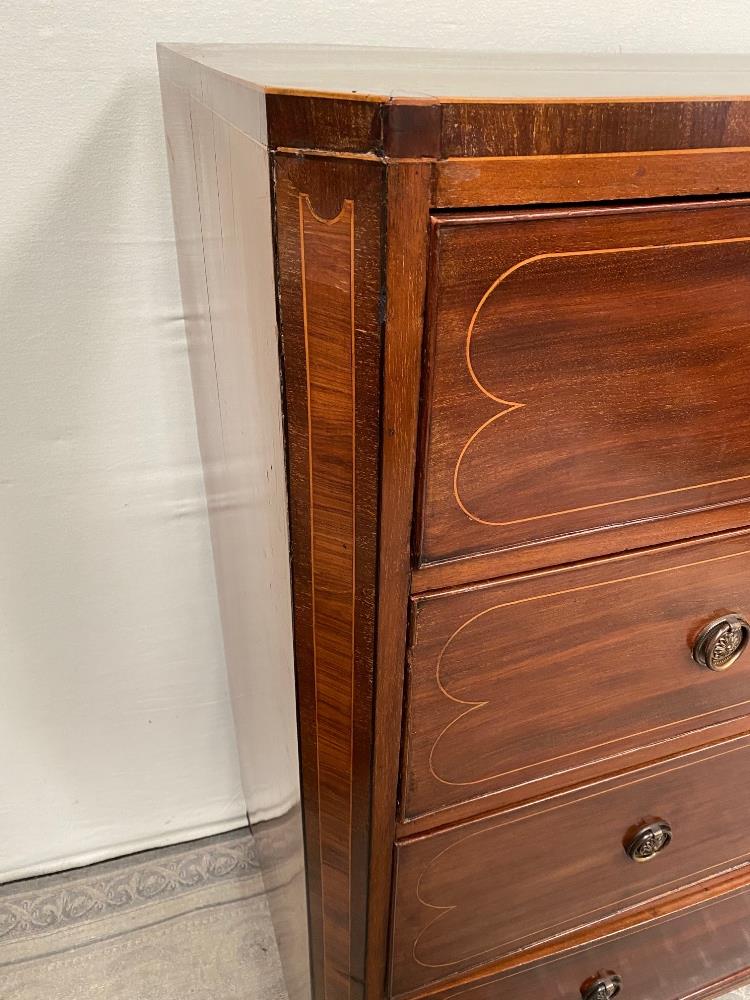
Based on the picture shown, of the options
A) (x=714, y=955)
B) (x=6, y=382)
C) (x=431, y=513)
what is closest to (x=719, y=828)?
(x=714, y=955)

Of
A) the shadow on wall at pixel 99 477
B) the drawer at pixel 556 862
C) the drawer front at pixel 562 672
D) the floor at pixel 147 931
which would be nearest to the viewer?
the drawer front at pixel 562 672

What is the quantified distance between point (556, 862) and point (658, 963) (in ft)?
1.11

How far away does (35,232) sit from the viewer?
84 cm

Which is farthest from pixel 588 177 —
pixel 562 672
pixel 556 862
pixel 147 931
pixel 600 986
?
pixel 147 931

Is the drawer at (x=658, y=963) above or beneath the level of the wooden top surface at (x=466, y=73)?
beneath

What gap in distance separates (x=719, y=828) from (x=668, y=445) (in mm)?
512

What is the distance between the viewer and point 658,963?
97cm

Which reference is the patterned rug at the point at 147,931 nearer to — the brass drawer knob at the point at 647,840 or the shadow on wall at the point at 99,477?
the shadow on wall at the point at 99,477

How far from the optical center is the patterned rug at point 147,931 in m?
1.12

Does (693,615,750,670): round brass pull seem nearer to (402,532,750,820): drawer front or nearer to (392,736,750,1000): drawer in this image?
(402,532,750,820): drawer front

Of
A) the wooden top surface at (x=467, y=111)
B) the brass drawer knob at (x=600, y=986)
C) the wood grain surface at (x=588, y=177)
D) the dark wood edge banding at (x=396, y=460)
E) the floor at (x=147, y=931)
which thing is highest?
the wooden top surface at (x=467, y=111)

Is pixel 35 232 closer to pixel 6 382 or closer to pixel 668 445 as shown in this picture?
pixel 6 382

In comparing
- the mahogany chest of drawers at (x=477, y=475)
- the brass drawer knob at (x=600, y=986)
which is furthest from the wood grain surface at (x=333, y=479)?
the brass drawer knob at (x=600, y=986)

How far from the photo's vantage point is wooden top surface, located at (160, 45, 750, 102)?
414 mm
